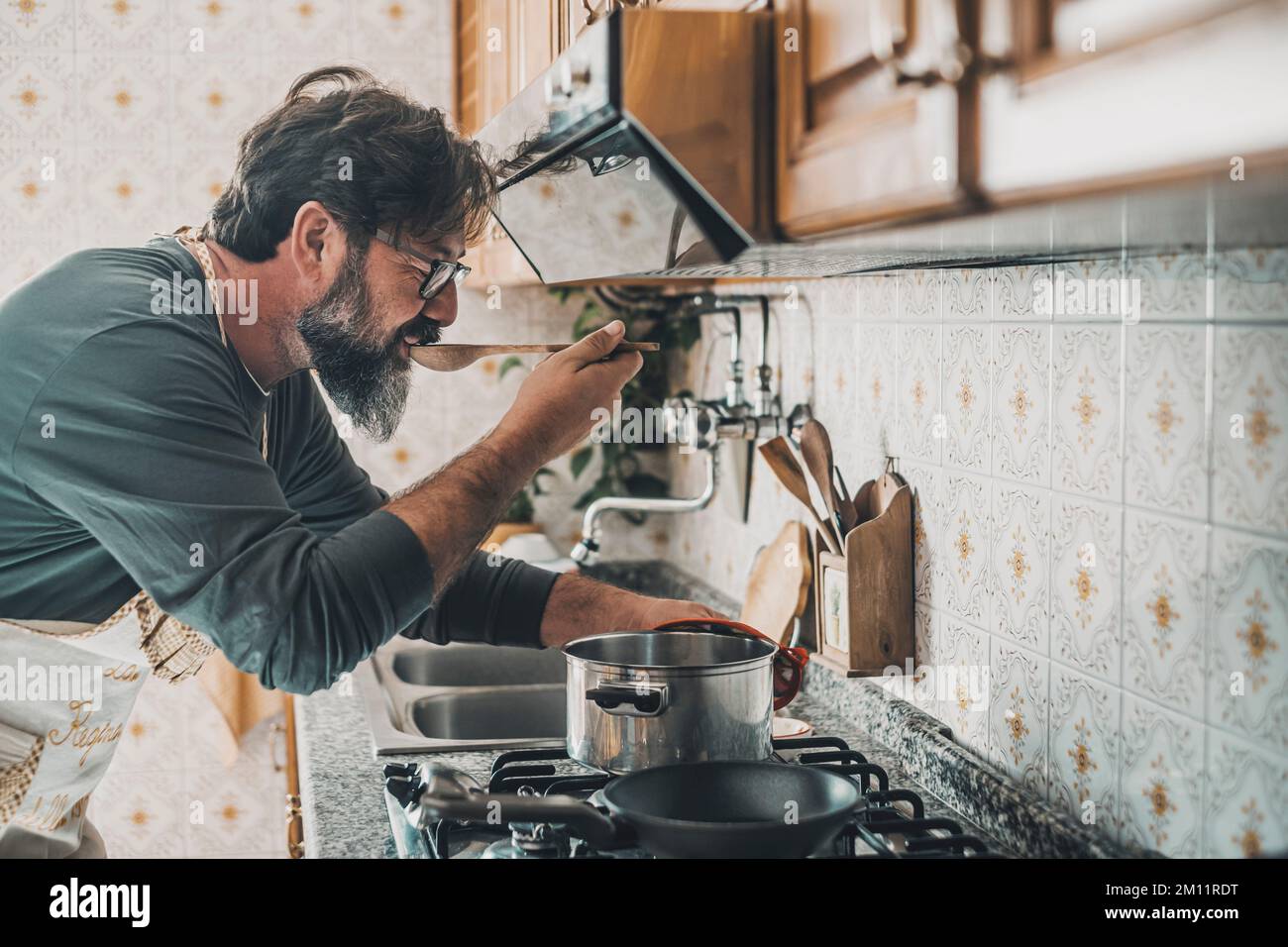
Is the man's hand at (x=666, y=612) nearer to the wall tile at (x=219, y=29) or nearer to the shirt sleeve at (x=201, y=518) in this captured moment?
the shirt sleeve at (x=201, y=518)

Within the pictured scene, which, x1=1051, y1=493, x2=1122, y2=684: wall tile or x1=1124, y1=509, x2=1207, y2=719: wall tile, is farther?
x1=1051, y1=493, x2=1122, y2=684: wall tile

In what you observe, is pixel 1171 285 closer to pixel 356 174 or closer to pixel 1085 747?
pixel 1085 747

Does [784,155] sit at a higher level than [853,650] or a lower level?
higher

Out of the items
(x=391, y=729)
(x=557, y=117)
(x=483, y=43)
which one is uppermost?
(x=483, y=43)

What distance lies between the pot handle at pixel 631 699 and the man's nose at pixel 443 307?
1.74ft

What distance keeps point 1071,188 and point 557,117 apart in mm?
566

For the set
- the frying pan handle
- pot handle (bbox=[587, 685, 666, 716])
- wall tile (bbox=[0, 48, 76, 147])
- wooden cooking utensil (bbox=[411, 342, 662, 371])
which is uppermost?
wall tile (bbox=[0, 48, 76, 147])

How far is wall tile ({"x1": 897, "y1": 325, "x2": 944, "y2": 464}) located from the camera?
4.86ft

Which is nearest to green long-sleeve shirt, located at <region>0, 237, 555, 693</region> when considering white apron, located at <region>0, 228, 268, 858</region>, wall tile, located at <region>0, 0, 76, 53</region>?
white apron, located at <region>0, 228, 268, 858</region>

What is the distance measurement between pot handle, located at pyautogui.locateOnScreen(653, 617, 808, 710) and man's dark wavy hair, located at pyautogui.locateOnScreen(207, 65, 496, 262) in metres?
0.55

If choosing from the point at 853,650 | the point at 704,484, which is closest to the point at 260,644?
the point at 853,650

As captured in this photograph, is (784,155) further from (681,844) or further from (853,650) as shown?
(853,650)

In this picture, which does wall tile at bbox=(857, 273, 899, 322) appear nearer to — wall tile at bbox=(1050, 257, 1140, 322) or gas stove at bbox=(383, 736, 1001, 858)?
wall tile at bbox=(1050, 257, 1140, 322)
